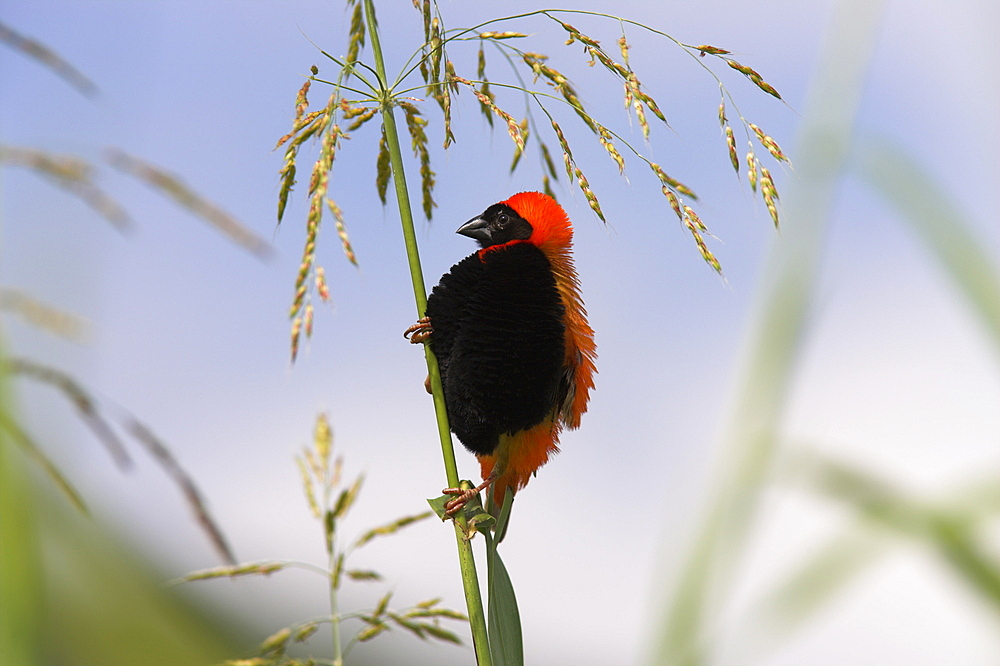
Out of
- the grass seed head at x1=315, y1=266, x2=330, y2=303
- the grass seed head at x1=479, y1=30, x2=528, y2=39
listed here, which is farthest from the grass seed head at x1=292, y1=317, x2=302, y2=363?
the grass seed head at x1=479, y1=30, x2=528, y2=39

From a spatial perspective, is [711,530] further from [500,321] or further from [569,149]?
[500,321]

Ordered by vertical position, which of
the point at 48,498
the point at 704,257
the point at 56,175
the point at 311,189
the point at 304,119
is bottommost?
the point at 48,498

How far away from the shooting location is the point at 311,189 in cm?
132

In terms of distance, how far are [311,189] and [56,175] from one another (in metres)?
0.48

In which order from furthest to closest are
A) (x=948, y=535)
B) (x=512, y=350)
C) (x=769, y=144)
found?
(x=512, y=350) → (x=769, y=144) → (x=948, y=535)

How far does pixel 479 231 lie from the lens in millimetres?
2396

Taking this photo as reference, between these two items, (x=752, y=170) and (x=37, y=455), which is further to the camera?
(x=752, y=170)

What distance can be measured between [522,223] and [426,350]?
0.87 m

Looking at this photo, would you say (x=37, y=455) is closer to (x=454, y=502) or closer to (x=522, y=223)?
(x=454, y=502)

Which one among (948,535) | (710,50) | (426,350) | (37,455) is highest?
(710,50)

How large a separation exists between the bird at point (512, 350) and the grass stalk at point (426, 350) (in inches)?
15.8

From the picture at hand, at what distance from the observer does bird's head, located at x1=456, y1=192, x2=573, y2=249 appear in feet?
7.65

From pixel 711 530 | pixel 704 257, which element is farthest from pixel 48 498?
pixel 704 257

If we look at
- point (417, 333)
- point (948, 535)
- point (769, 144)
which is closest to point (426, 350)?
point (417, 333)
